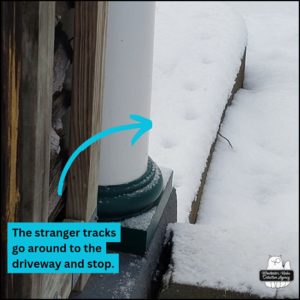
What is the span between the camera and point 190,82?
5035 mm

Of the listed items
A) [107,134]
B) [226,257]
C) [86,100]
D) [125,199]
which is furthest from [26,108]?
[226,257]

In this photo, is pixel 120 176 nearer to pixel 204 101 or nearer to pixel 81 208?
pixel 81 208

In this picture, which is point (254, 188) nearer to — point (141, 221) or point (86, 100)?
point (141, 221)

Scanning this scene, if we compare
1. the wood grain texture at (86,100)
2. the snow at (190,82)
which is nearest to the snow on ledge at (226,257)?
the wood grain texture at (86,100)

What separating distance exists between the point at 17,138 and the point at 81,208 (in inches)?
14.3

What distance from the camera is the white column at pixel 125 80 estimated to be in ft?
5.81

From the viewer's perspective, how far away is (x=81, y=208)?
1.64 metres

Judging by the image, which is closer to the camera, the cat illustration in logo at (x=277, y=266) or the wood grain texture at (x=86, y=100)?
the wood grain texture at (x=86, y=100)

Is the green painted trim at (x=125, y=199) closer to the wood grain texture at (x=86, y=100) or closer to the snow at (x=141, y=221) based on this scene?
the snow at (x=141, y=221)

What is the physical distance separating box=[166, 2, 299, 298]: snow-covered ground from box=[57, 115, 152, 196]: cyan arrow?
42 cm

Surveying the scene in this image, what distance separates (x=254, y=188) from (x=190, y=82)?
6.43ft

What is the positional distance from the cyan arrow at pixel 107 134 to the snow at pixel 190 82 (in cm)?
123

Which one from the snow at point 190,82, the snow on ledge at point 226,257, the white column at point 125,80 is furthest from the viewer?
the snow at point 190,82

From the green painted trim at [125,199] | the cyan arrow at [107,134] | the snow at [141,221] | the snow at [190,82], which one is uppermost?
the cyan arrow at [107,134]
